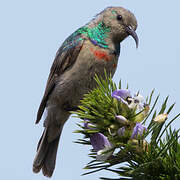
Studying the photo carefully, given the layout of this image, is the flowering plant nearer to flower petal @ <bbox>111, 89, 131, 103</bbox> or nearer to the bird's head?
flower petal @ <bbox>111, 89, 131, 103</bbox>

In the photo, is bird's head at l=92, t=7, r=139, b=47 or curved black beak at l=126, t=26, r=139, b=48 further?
bird's head at l=92, t=7, r=139, b=47

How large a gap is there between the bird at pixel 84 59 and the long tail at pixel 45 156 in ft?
2.37

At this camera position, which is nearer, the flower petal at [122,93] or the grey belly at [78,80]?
the flower petal at [122,93]

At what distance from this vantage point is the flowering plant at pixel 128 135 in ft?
6.46

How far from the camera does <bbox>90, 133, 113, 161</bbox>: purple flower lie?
83.9 inches

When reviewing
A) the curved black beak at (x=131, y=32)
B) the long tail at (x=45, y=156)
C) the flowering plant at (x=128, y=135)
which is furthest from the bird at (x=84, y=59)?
the flowering plant at (x=128, y=135)

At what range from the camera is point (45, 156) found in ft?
20.6

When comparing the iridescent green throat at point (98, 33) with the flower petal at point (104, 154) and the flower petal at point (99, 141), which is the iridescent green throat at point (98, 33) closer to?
the flower petal at point (99, 141)

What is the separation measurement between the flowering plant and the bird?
2423 millimetres

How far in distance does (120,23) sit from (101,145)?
3.21 meters

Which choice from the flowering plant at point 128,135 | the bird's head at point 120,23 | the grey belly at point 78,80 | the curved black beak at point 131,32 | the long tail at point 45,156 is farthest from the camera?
the long tail at point 45,156

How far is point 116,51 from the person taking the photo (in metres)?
4.99

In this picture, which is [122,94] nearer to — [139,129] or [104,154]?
[139,129]

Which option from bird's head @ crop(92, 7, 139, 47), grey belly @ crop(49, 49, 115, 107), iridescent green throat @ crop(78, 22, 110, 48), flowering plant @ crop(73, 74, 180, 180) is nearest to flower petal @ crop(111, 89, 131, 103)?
flowering plant @ crop(73, 74, 180, 180)
